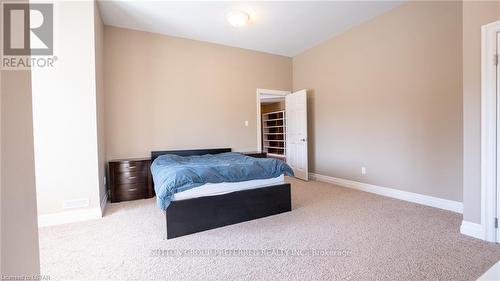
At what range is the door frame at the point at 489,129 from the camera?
1.95 meters

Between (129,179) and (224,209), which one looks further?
(129,179)

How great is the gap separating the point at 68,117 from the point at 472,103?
4121 mm

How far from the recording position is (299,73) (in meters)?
5.16

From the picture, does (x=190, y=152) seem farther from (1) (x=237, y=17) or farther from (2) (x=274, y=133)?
A: (2) (x=274, y=133)

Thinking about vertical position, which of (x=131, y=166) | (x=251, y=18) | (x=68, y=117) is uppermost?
(x=251, y=18)

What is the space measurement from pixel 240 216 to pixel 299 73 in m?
3.73

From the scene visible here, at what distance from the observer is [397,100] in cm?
332

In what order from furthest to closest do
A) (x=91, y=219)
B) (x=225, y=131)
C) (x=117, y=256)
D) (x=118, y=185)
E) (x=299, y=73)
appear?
(x=299, y=73), (x=225, y=131), (x=118, y=185), (x=91, y=219), (x=117, y=256)

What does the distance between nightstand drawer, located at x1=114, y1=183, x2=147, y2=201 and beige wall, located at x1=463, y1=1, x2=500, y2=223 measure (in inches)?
155

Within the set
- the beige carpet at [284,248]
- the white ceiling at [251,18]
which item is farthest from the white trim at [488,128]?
the white ceiling at [251,18]

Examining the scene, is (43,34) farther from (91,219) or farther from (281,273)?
(281,273)

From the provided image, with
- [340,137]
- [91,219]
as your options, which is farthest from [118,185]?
[340,137]

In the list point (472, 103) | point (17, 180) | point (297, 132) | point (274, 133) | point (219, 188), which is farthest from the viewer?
point (274, 133)

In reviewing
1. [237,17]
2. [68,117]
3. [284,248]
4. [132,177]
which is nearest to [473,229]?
[284,248]
